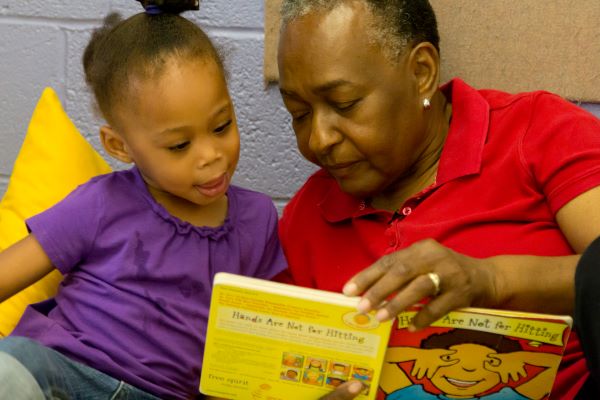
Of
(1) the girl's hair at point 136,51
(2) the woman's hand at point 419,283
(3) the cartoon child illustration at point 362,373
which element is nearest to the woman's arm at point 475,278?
(2) the woman's hand at point 419,283

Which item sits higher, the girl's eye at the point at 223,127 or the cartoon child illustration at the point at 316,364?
the girl's eye at the point at 223,127

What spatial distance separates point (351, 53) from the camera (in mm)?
1301

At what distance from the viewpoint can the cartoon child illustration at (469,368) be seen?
1085mm

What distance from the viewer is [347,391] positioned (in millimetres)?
1098

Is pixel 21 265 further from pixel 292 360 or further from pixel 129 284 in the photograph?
pixel 292 360

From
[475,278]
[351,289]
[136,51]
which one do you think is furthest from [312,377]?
[136,51]

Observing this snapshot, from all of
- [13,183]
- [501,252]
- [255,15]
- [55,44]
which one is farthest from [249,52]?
[501,252]

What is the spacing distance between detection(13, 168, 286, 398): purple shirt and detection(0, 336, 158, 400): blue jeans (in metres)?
0.04

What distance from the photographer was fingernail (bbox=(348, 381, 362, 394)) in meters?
1.10

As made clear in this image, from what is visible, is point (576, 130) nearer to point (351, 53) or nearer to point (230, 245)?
point (351, 53)

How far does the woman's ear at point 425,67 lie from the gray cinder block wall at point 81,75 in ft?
1.79

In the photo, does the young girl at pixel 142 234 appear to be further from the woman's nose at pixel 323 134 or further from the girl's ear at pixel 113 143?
the woman's nose at pixel 323 134

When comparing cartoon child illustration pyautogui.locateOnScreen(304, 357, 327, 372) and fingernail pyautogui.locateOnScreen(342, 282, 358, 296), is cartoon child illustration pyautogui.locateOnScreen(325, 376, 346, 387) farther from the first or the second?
fingernail pyautogui.locateOnScreen(342, 282, 358, 296)

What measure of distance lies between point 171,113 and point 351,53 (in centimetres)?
34
